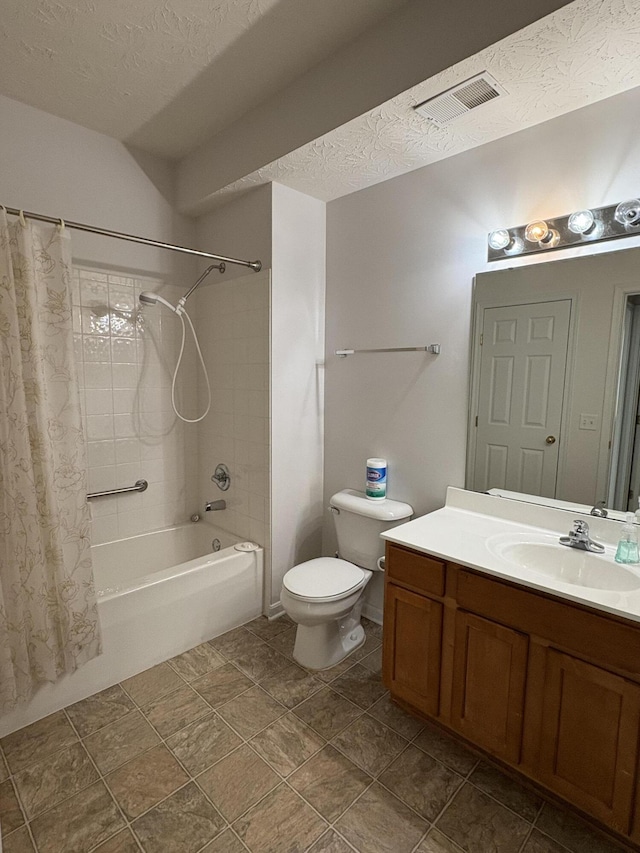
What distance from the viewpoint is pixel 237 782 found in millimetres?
1531

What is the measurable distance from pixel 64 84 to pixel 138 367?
1.35m

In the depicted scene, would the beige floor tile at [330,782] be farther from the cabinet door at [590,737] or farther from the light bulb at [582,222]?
the light bulb at [582,222]

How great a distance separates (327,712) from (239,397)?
163 cm

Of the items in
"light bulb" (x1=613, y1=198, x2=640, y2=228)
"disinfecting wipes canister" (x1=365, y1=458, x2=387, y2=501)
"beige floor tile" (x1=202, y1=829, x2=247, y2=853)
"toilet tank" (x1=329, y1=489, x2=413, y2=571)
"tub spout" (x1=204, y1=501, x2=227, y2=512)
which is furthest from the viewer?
"tub spout" (x1=204, y1=501, x2=227, y2=512)

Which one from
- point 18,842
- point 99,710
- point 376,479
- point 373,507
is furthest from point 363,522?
point 18,842

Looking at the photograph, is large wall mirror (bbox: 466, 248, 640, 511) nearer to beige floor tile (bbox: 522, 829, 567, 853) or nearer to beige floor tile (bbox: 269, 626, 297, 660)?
beige floor tile (bbox: 522, 829, 567, 853)

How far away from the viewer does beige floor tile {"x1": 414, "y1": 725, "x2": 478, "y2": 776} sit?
1.60m

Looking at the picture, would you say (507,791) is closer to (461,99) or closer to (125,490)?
(125,490)

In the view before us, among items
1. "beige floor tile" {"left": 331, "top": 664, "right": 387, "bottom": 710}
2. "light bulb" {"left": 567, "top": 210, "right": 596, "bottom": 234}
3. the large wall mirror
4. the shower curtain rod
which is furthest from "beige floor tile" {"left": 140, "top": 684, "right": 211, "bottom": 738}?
"light bulb" {"left": 567, "top": 210, "right": 596, "bottom": 234}

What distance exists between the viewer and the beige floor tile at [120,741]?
5.30ft

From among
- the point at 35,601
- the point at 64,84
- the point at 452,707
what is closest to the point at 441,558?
the point at 452,707

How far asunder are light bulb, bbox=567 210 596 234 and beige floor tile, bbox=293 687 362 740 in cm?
208

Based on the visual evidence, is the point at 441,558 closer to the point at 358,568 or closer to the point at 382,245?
the point at 358,568

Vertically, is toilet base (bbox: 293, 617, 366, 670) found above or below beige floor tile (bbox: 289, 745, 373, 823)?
above
